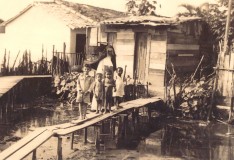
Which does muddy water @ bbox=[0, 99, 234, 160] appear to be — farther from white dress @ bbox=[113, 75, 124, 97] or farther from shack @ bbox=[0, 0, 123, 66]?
shack @ bbox=[0, 0, 123, 66]

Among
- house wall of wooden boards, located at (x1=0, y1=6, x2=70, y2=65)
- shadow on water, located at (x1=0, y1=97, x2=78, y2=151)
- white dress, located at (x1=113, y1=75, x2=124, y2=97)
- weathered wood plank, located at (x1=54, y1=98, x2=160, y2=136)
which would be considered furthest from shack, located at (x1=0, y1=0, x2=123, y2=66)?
white dress, located at (x1=113, y1=75, x2=124, y2=97)

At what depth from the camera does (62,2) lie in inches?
894

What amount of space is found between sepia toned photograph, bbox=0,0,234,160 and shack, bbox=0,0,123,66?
0.21 feet

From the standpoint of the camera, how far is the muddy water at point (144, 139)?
388 inches

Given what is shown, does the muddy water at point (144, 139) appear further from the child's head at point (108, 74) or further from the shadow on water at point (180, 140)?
the child's head at point (108, 74)

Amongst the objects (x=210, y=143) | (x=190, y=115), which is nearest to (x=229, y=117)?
(x=190, y=115)

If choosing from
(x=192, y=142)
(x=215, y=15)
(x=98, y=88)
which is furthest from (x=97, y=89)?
(x=215, y=15)

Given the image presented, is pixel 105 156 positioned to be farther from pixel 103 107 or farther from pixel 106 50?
pixel 106 50

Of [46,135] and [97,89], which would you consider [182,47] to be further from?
[46,135]

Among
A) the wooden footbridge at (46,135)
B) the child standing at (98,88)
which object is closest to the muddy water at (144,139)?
the wooden footbridge at (46,135)

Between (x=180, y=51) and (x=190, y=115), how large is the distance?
4.75 meters

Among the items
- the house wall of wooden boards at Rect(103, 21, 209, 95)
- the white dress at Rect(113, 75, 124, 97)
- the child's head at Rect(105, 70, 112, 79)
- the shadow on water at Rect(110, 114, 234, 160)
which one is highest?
the house wall of wooden boards at Rect(103, 21, 209, 95)

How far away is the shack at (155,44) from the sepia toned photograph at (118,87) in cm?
5

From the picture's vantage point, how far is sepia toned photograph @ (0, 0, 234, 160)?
403 inches
